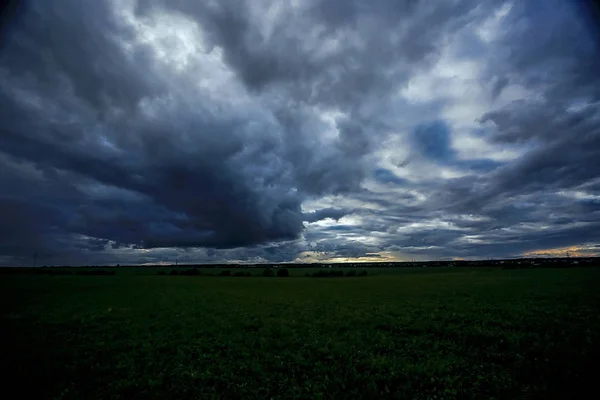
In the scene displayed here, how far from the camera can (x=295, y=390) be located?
12867 millimetres

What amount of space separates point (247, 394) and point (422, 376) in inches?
316

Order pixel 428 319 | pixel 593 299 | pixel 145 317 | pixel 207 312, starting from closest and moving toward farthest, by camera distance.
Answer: pixel 428 319 < pixel 145 317 < pixel 207 312 < pixel 593 299

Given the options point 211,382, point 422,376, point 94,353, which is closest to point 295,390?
point 211,382

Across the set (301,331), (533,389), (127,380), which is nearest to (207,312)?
(301,331)

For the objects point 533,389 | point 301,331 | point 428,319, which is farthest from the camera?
point 428,319

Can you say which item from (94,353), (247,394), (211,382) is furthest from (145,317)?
(247,394)

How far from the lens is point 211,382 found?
549 inches

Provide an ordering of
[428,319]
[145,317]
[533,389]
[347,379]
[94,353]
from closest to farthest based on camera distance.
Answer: [533,389] → [347,379] → [94,353] → [428,319] → [145,317]

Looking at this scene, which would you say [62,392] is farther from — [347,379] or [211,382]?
[347,379]

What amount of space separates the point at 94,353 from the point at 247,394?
11710 millimetres

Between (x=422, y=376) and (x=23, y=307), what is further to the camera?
(x=23, y=307)

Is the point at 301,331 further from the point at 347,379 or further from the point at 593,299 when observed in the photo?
the point at 593,299

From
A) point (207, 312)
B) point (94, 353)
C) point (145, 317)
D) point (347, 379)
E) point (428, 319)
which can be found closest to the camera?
point (347, 379)

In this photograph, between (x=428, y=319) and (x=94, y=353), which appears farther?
(x=428, y=319)
